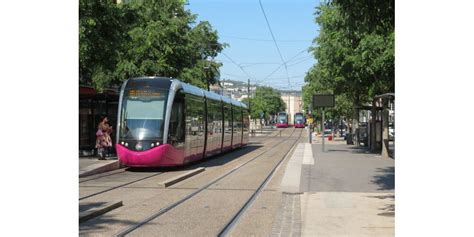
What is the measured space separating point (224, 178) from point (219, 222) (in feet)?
25.2

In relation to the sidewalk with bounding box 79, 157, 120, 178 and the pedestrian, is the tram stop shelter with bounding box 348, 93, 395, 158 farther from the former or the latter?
the pedestrian

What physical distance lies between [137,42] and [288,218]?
70.2 ft

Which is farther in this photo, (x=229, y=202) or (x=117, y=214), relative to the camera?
(x=229, y=202)

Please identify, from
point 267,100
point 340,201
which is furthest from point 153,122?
point 267,100

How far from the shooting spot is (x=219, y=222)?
947cm

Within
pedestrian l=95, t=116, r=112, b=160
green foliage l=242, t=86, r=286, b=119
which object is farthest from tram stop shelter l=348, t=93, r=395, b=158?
green foliage l=242, t=86, r=286, b=119

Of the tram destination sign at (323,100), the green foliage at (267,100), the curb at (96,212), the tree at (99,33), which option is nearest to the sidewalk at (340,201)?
the curb at (96,212)

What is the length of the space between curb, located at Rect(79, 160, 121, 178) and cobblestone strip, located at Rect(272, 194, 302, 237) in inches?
290

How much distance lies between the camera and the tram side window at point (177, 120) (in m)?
18.3

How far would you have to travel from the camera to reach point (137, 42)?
96.8 feet

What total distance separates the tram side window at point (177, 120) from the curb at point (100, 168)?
2.43 metres
